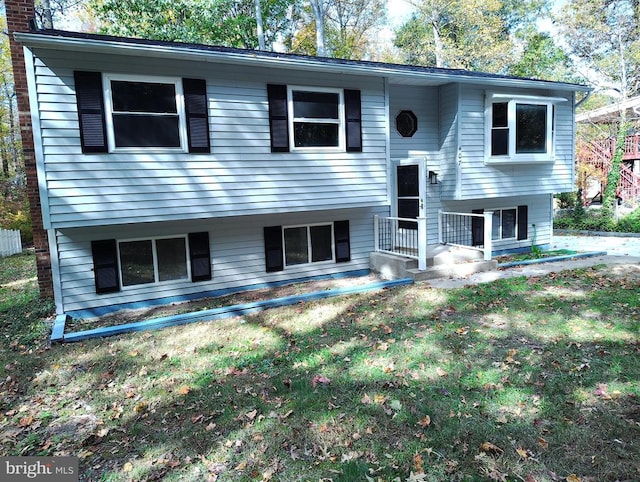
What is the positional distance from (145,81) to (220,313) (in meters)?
3.96

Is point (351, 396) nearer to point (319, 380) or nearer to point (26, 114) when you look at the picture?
point (319, 380)

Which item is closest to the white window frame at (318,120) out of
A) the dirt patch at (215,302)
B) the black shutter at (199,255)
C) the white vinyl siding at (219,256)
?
the white vinyl siding at (219,256)

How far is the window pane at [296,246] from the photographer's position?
28.9 ft

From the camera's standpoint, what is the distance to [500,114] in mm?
9797

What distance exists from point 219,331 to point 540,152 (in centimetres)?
880

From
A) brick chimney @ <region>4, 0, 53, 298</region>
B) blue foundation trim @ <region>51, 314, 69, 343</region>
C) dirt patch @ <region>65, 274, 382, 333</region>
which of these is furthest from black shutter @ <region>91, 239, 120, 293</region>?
brick chimney @ <region>4, 0, 53, 298</region>

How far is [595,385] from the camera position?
3.84 meters

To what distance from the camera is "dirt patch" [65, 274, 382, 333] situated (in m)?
6.87

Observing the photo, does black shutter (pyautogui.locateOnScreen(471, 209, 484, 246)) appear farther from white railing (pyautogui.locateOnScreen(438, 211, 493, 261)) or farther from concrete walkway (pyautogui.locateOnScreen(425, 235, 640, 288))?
concrete walkway (pyautogui.locateOnScreen(425, 235, 640, 288))

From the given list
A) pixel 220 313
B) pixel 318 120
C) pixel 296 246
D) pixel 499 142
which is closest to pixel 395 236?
pixel 296 246

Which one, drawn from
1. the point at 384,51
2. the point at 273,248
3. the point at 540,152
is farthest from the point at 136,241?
the point at 384,51

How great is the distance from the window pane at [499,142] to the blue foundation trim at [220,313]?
412cm

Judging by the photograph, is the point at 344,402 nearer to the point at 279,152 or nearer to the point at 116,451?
the point at 116,451

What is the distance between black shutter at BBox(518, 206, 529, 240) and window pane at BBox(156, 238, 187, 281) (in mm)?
8652
